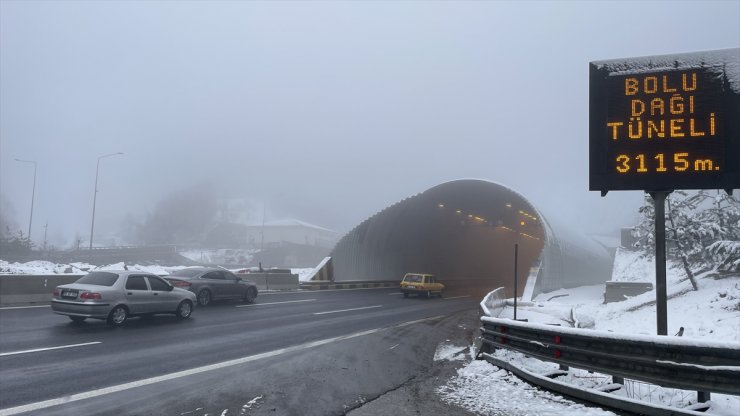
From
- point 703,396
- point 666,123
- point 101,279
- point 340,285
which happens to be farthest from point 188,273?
point 703,396

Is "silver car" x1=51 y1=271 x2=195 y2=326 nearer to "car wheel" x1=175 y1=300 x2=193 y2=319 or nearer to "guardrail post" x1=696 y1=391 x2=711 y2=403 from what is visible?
"car wheel" x1=175 y1=300 x2=193 y2=319

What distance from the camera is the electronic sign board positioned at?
28.7ft

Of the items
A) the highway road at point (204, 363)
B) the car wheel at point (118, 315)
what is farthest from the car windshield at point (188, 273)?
the car wheel at point (118, 315)

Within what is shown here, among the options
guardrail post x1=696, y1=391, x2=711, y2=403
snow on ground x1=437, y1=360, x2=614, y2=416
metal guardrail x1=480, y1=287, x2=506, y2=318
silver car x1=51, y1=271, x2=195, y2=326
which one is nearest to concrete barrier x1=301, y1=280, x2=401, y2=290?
metal guardrail x1=480, y1=287, x2=506, y2=318

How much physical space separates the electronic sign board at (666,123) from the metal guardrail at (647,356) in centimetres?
Result: 305

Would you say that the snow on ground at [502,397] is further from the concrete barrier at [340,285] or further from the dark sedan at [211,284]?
the concrete barrier at [340,285]

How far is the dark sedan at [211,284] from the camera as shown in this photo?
2153 centimetres

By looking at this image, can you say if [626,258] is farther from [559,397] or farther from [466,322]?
[559,397]

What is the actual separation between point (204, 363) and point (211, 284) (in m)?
12.7

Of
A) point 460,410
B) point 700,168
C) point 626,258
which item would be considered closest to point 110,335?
point 460,410

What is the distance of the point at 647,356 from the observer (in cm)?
671

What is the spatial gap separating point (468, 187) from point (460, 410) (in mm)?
38627

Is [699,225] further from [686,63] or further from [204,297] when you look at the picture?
[204,297]

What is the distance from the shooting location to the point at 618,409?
6.66 meters
